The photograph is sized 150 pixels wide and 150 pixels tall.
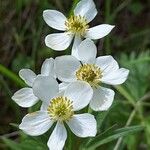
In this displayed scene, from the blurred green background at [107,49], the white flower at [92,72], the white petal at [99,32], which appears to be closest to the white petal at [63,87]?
the white flower at [92,72]

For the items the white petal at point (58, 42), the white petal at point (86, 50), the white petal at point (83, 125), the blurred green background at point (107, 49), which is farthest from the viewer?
the blurred green background at point (107, 49)

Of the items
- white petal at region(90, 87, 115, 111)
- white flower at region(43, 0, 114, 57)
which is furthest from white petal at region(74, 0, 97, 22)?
white petal at region(90, 87, 115, 111)

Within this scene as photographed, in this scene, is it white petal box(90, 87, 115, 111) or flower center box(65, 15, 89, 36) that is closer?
white petal box(90, 87, 115, 111)

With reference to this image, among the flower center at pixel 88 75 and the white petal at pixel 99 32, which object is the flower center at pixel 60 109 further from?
the white petal at pixel 99 32

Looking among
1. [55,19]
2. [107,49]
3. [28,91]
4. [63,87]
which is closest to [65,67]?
[63,87]

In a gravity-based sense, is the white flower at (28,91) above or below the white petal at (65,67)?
below

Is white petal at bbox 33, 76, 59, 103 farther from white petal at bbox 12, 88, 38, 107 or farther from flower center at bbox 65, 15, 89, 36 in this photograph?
flower center at bbox 65, 15, 89, 36
